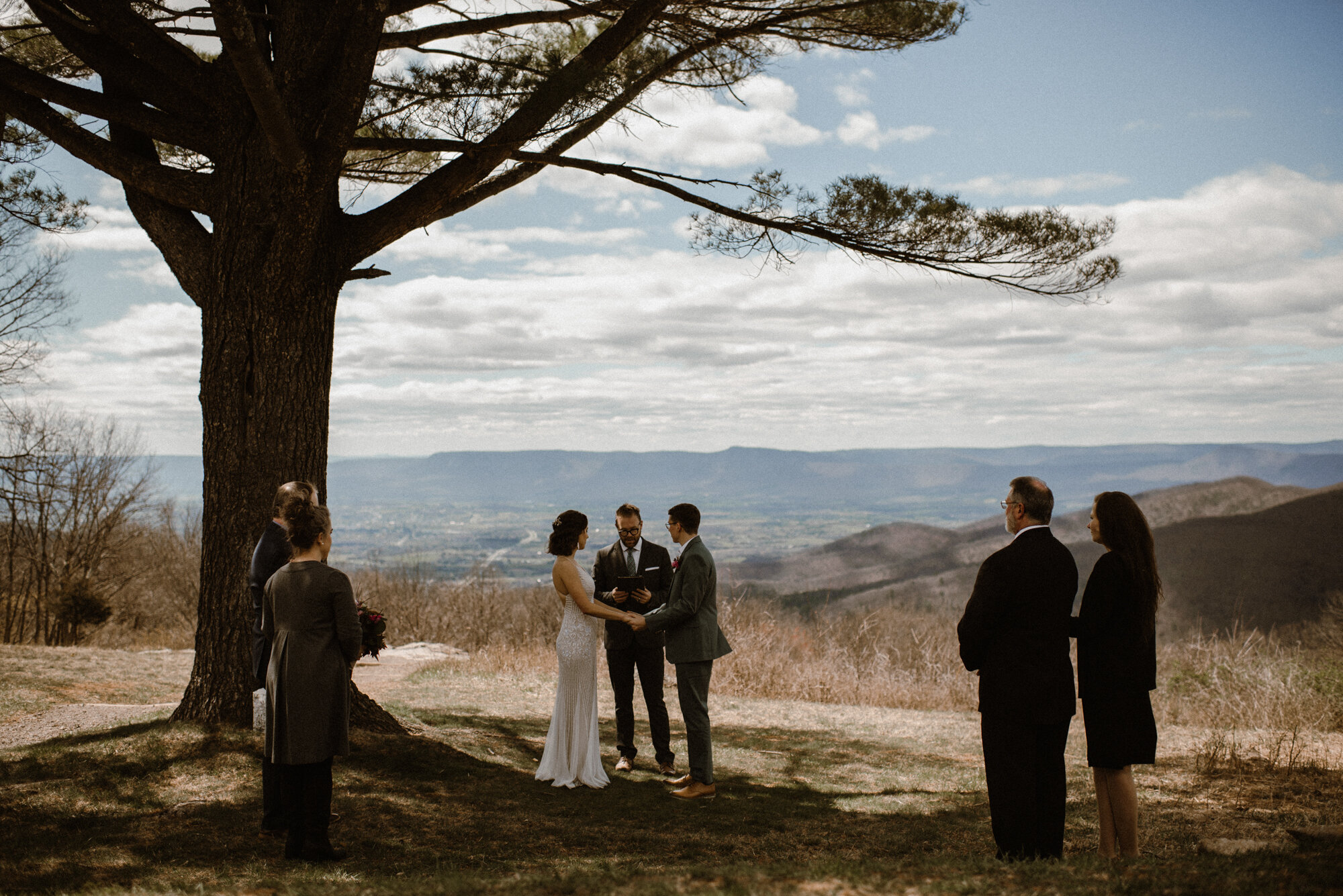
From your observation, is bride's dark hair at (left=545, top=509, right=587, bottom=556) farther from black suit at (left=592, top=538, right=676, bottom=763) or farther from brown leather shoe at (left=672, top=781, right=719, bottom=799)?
brown leather shoe at (left=672, top=781, right=719, bottom=799)

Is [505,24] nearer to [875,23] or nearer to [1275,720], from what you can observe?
[875,23]

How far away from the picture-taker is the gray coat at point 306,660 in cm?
402

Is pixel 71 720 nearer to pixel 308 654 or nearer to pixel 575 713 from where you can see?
pixel 575 713

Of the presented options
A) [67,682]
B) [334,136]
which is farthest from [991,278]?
[67,682]

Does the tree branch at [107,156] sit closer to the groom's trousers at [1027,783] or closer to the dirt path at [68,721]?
the dirt path at [68,721]

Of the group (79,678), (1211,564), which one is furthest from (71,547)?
(1211,564)

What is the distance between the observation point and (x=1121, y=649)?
4.09m

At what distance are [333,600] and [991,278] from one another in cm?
649

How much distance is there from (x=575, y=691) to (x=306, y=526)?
246cm

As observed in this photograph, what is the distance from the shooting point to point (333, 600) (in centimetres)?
406

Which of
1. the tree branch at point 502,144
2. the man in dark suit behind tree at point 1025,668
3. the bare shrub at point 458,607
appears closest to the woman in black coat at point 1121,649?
the man in dark suit behind tree at point 1025,668

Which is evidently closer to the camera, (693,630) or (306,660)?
(306,660)

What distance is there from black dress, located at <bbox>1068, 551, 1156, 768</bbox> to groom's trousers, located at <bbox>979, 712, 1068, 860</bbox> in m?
0.19

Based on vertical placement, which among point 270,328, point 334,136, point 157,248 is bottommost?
point 270,328
